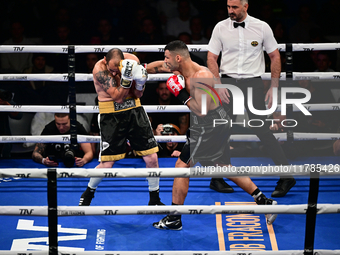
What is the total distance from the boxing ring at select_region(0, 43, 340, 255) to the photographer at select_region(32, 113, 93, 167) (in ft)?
0.45

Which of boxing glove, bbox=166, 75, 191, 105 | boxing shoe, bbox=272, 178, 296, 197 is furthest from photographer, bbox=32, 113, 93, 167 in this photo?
boxing shoe, bbox=272, 178, 296, 197

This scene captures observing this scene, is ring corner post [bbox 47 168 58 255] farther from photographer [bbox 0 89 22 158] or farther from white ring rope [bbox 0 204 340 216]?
photographer [bbox 0 89 22 158]

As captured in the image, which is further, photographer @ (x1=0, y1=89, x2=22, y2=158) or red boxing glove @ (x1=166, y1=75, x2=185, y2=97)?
photographer @ (x1=0, y1=89, x2=22, y2=158)

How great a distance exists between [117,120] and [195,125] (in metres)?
0.74

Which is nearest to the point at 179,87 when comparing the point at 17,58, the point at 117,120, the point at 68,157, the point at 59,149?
the point at 117,120

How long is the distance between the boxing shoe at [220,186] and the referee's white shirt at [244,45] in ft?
3.27

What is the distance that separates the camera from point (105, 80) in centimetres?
351

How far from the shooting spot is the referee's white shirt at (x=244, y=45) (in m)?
3.72

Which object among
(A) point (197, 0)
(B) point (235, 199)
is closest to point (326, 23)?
(A) point (197, 0)

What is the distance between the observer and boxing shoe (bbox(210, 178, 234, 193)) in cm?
379

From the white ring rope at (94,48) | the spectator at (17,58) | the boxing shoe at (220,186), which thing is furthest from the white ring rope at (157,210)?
the spectator at (17,58)

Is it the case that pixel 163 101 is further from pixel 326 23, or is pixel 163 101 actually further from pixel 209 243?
pixel 326 23

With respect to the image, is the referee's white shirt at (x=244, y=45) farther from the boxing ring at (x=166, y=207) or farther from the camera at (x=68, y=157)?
the camera at (x=68, y=157)

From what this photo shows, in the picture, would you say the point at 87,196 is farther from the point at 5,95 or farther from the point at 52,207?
the point at 5,95
